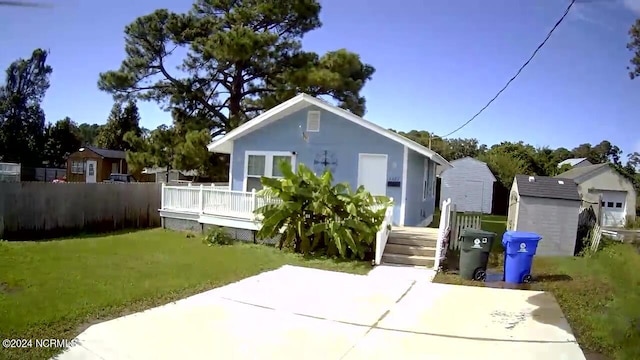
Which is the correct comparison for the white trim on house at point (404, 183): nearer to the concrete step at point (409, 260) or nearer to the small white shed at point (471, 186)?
the concrete step at point (409, 260)

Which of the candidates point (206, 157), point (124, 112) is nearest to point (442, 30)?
point (206, 157)

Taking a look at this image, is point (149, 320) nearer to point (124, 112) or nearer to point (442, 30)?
point (442, 30)

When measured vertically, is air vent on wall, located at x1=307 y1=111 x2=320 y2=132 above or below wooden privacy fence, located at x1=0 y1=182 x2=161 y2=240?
above

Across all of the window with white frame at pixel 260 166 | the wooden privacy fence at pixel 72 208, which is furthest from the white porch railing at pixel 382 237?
the wooden privacy fence at pixel 72 208

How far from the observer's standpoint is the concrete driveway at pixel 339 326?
454 cm

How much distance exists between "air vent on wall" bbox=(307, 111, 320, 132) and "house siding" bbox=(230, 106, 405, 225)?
10 cm

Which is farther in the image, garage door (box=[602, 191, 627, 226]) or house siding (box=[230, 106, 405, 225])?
garage door (box=[602, 191, 627, 226])

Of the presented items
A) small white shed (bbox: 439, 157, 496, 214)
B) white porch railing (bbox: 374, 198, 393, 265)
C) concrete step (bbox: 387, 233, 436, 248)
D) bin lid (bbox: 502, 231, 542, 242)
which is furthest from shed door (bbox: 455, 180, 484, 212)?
bin lid (bbox: 502, 231, 542, 242)

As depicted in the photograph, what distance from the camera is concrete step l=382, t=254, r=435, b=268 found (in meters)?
9.48

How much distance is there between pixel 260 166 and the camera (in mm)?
14164

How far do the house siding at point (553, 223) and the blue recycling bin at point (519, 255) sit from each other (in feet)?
14.1

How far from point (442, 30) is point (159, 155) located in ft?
52.8

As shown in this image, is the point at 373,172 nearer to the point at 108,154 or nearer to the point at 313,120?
the point at 313,120

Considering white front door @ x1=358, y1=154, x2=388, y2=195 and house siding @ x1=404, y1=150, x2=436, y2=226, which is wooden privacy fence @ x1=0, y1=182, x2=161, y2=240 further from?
house siding @ x1=404, y1=150, x2=436, y2=226
